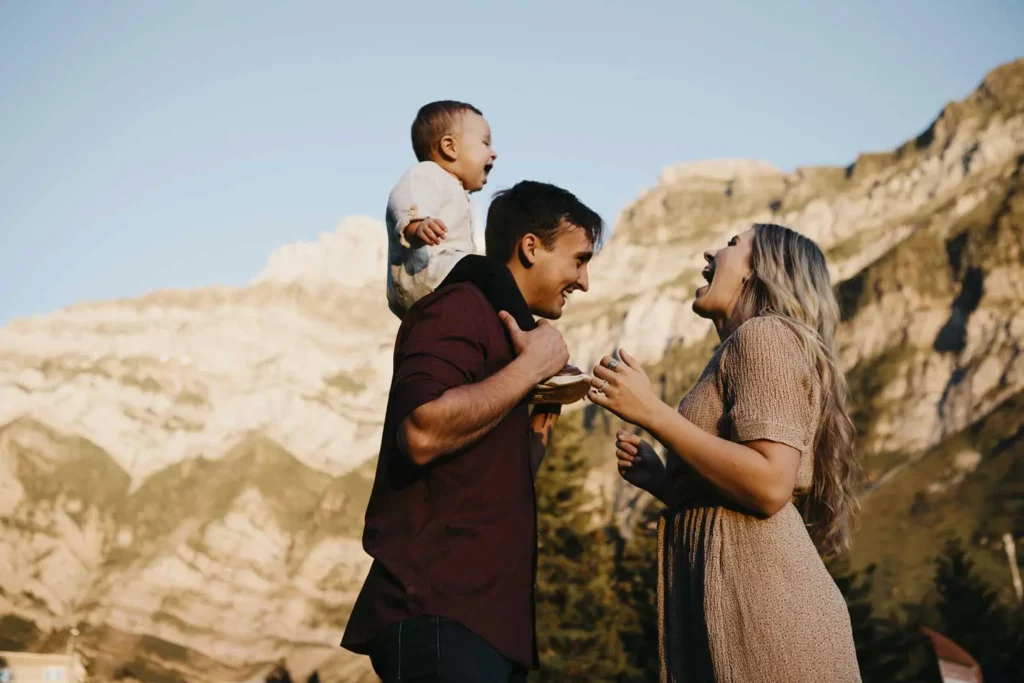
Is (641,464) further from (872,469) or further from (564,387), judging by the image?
(872,469)

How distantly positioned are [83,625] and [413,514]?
194991mm

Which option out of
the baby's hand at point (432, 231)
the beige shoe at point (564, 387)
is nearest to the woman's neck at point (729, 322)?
the beige shoe at point (564, 387)

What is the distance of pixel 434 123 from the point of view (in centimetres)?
627

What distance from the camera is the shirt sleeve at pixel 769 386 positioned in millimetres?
4438

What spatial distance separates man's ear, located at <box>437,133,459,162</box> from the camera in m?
6.19

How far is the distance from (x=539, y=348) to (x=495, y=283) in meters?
0.36

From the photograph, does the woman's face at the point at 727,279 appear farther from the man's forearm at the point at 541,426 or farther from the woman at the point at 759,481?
the man's forearm at the point at 541,426

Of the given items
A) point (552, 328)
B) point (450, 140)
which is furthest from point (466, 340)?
point (450, 140)

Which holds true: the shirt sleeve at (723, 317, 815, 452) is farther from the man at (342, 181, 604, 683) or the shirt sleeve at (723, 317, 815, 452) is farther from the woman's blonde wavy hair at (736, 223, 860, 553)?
the man at (342, 181, 604, 683)

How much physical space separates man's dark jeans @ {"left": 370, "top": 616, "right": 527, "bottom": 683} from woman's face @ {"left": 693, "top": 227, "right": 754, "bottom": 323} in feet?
7.38

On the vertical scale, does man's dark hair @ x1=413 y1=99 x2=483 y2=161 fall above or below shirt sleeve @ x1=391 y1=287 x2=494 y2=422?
above

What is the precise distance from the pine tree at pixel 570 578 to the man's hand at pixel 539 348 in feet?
130

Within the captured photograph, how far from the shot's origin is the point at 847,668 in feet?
14.3

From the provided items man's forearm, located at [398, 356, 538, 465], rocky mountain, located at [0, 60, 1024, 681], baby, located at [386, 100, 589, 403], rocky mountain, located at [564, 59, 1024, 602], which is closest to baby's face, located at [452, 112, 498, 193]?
baby, located at [386, 100, 589, 403]
